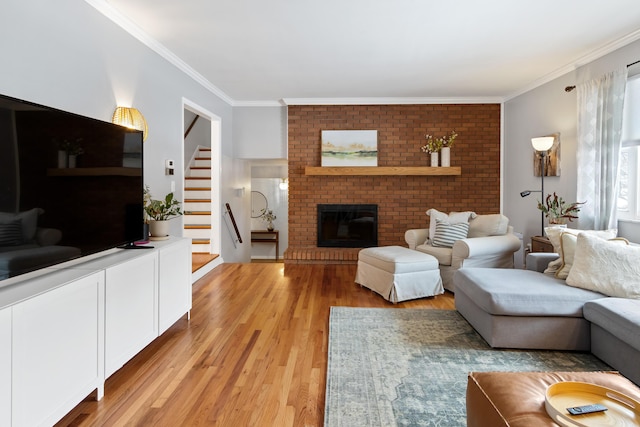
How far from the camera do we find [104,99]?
2.95 meters

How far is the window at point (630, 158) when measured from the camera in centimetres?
353

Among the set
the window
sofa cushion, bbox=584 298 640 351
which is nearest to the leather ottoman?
sofa cushion, bbox=584 298 640 351

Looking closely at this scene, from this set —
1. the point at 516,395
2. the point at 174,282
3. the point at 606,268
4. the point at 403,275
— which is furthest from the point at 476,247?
the point at 174,282

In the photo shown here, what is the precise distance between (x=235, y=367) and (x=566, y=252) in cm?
260

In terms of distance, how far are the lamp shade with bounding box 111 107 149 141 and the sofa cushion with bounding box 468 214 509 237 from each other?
3.76 m

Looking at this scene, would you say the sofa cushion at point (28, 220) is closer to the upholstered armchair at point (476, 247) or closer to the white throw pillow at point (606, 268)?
the white throw pillow at point (606, 268)

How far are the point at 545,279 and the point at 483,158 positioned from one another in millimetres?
3423

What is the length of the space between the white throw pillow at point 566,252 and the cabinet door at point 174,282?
2.95 m

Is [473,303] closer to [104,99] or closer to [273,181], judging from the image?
[104,99]

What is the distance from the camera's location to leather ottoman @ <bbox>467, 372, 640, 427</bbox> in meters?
1.28

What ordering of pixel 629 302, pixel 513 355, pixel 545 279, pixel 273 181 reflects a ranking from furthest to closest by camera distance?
1. pixel 273 181
2. pixel 545 279
3. pixel 513 355
4. pixel 629 302

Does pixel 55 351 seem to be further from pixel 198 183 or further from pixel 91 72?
pixel 198 183

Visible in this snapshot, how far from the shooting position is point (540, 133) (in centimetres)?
490

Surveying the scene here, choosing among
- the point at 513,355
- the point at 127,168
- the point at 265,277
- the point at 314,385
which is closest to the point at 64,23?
the point at 127,168
